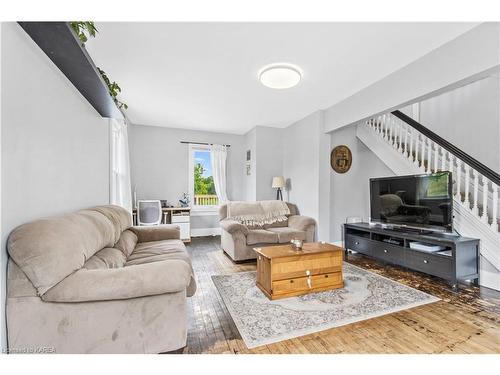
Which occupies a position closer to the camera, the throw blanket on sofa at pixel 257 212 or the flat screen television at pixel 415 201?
the flat screen television at pixel 415 201

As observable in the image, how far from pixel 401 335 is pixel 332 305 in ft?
1.80

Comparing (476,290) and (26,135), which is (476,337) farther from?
(26,135)

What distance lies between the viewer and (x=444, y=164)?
323 centimetres

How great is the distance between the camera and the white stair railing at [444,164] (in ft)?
9.00

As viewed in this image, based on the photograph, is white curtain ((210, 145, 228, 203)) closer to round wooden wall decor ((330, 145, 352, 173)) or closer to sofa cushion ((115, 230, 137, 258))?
round wooden wall decor ((330, 145, 352, 173))

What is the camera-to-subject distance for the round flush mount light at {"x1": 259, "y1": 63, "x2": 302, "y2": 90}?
8.21 ft

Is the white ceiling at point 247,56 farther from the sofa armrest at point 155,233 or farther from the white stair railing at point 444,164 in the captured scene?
the sofa armrest at point 155,233

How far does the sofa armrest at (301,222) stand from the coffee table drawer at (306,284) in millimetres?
1280

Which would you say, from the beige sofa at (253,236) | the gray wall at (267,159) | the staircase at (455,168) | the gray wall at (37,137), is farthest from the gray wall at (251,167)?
the gray wall at (37,137)

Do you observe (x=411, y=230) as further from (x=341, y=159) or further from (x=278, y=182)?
(x=278, y=182)

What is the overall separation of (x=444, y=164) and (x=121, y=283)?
13.1 feet

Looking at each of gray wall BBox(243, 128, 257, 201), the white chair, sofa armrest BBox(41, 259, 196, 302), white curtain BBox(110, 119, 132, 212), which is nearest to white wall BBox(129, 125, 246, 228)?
gray wall BBox(243, 128, 257, 201)

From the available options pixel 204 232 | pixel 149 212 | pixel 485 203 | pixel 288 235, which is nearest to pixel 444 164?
pixel 485 203

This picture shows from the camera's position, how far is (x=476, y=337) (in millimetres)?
1645
